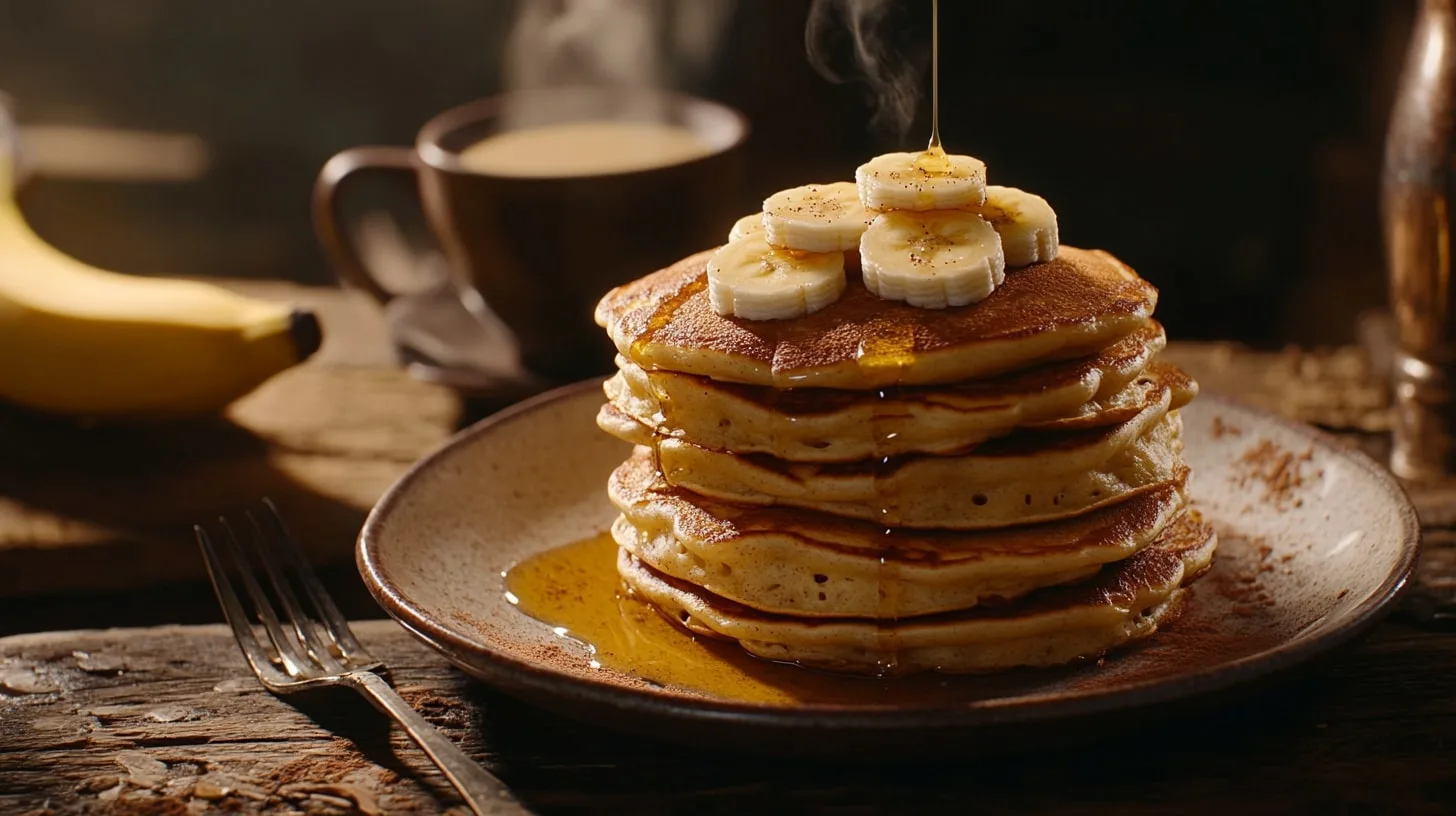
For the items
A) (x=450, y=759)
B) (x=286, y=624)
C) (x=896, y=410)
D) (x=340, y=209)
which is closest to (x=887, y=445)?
(x=896, y=410)

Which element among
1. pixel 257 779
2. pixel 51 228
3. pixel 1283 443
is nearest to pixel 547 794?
pixel 257 779

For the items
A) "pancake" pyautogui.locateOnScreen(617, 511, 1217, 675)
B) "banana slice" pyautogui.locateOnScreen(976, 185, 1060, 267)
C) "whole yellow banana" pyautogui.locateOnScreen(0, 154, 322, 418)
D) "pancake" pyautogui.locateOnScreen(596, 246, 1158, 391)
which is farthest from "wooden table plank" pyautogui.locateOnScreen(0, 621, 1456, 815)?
"whole yellow banana" pyautogui.locateOnScreen(0, 154, 322, 418)

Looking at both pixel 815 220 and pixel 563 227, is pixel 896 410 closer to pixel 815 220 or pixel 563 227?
pixel 815 220

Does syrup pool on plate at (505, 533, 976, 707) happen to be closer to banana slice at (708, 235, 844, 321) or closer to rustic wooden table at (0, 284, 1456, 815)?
rustic wooden table at (0, 284, 1456, 815)

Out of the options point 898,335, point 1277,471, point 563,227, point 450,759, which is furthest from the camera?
point 563,227

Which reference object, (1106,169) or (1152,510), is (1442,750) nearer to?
(1152,510)

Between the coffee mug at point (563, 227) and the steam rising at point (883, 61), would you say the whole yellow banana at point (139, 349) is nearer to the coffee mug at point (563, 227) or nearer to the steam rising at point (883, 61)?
the coffee mug at point (563, 227)

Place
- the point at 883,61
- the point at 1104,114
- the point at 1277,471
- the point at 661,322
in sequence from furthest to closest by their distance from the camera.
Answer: the point at 1104,114
the point at 883,61
the point at 1277,471
the point at 661,322

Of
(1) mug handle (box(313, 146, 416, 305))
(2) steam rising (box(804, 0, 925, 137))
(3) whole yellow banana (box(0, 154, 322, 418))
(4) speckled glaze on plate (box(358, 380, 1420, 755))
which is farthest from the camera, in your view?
(1) mug handle (box(313, 146, 416, 305))
